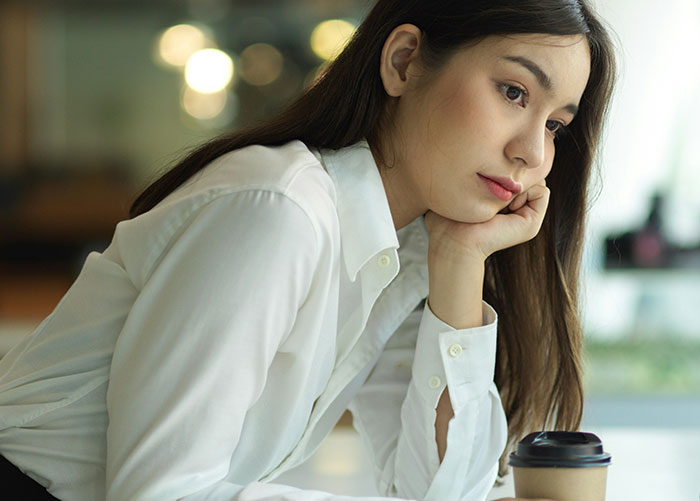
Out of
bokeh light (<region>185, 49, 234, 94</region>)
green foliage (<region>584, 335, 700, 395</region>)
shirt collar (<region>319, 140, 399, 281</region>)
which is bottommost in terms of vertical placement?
bokeh light (<region>185, 49, 234, 94</region>)

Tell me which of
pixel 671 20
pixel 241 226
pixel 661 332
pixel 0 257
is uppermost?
pixel 671 20

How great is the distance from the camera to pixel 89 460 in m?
1.02

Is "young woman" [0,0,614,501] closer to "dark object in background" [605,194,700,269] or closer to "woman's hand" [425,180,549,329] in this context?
"woman's hand" [425,180,549,329]

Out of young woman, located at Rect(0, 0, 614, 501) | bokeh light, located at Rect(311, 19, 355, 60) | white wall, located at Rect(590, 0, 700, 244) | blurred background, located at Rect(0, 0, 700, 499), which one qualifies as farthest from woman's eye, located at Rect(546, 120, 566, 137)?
bokeh light, located at Rect(311, 19, 355, 60)

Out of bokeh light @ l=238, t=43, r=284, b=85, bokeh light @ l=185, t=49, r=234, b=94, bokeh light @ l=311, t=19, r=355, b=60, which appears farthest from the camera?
bokeh light @ l=238, t=43, r=284, b=85

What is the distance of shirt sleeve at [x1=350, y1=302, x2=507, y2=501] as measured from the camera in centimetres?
131

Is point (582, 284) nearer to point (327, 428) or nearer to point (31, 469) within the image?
point (327, 428)

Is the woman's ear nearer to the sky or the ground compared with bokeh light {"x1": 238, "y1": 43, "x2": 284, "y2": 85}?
nearer to the sky

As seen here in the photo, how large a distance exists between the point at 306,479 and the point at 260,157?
2.06ft

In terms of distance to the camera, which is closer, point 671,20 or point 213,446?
point 213,446

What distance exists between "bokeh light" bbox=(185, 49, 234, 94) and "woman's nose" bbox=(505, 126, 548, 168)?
537cm

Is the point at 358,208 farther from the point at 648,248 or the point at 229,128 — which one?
the point at 229,128

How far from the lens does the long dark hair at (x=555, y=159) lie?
1.17 metres

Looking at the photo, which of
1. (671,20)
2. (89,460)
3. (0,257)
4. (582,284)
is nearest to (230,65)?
(0,257)
